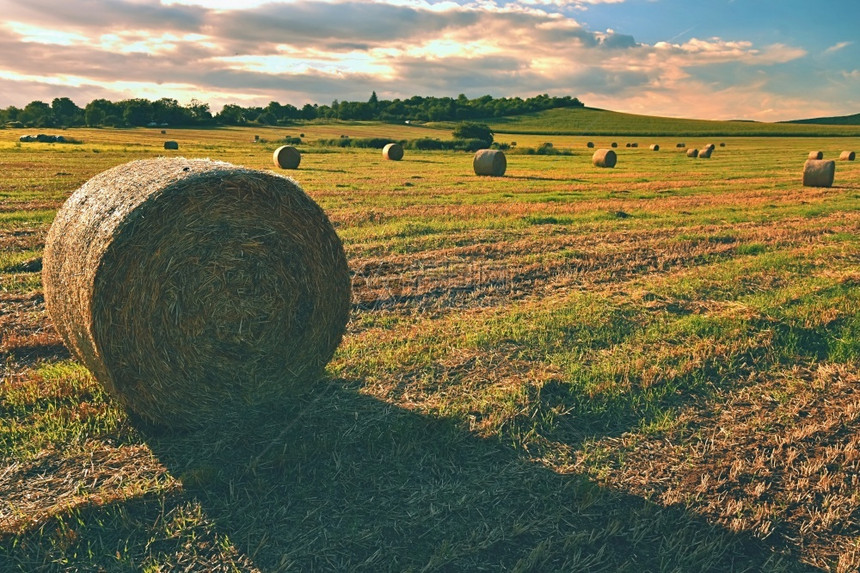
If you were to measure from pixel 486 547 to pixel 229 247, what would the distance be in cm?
327

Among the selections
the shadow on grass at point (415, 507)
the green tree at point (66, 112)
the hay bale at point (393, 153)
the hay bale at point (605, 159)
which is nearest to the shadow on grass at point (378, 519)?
the shadow on grass at point (415, 507)

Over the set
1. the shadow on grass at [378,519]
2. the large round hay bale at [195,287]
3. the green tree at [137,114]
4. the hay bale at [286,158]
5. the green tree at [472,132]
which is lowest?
the shadow on grass at [378,519]

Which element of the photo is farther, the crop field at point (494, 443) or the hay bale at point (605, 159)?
the hay bale at point (605, 159)

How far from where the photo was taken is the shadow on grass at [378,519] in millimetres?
3893

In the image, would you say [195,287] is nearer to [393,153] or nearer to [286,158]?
[286,158]

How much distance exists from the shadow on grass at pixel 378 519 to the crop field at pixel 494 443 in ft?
0.05

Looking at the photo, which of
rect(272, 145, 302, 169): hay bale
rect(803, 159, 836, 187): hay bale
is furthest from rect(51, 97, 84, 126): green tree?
rect(803, 159, 836, 187): hay bale

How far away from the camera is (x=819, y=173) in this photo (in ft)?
78.7

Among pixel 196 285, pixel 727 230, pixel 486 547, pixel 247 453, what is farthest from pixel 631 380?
pixel 727 230

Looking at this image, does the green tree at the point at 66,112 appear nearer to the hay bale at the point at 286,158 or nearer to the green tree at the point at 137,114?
the green tree at the point at 137,114

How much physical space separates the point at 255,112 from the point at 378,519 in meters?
107

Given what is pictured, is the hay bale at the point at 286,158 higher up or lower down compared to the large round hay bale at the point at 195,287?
higher up

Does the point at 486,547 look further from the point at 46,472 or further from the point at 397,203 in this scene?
the point at 397,203

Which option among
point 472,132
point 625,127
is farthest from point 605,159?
point 625,127
